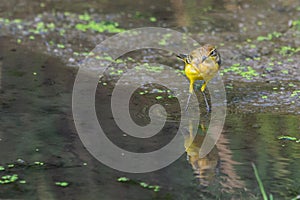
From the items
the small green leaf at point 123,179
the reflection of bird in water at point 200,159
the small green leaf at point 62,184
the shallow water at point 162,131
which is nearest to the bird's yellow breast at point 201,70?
the shallow water at point 162,131

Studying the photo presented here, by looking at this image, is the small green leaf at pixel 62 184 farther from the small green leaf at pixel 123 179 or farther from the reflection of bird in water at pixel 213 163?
the reflection of bird in water at pixel 213 163

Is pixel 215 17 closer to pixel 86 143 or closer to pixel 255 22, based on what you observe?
pixel 255 22

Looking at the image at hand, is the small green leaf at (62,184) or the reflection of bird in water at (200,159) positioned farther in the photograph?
the reflection of bird in water at (200,159)

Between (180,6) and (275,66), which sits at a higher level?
(180,6)

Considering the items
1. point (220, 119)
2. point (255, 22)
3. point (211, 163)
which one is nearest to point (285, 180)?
point (211, 163)

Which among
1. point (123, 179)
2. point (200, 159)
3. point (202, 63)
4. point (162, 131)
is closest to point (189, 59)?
point (202, 63)

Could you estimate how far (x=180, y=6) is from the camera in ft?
36.0

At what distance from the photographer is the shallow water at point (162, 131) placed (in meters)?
4.82

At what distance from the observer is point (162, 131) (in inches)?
237

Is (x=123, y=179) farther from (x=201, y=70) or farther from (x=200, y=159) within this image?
(x=201, y=70)

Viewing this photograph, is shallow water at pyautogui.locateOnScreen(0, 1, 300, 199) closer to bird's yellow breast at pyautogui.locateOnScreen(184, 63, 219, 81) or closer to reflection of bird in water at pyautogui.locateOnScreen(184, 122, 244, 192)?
reflection of bird in water at pyautogui.locateOnScreen(184, 122, 244, 192)

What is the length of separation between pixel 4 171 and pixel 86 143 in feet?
2.91

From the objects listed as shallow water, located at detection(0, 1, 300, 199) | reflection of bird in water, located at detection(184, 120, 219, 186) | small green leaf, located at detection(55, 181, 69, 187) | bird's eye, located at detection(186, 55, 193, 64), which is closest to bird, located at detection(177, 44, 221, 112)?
bird's eye, located at detection(186, 55, 193, 64)

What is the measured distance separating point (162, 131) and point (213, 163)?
2.77ft
